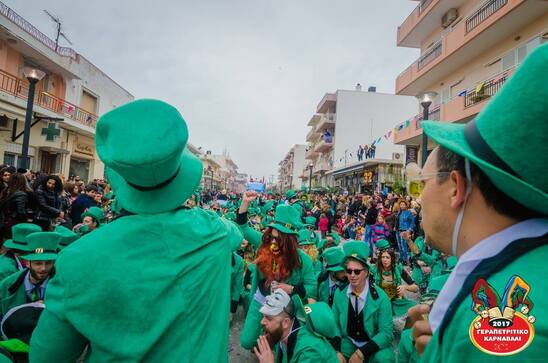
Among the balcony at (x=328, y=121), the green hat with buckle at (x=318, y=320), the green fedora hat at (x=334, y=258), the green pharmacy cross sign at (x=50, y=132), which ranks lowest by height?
the green hat with buckle at (x=318, y=320)

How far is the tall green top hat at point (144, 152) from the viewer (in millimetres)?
→ 1026

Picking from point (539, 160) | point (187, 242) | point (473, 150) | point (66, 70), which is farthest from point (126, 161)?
point (66, 70)

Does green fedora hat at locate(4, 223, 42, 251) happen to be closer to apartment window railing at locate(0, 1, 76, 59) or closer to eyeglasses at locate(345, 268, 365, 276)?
eyeglasses at locate(345, 268, 365, 276)

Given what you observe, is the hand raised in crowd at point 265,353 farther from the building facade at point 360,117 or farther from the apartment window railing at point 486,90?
the building facade at point 360,117

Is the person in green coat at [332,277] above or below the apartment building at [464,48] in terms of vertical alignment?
below

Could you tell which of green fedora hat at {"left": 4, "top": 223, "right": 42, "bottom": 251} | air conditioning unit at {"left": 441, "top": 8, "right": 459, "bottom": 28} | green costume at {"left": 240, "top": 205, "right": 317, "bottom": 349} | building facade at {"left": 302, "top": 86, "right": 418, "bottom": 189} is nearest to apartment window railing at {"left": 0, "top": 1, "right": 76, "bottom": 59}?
green fedora hat at {"left": 4, "top": 223, "right": 42, "bottom": 251}

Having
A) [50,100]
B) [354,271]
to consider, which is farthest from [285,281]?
[50,100]

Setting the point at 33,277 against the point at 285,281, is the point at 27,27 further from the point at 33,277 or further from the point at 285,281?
the point at 285,281

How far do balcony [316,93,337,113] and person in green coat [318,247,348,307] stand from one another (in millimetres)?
35164

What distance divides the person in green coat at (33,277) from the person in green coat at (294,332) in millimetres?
2305

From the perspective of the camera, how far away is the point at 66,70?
54.3 feet

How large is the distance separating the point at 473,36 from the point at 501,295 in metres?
14.6

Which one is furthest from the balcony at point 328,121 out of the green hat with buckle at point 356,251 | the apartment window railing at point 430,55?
the green hat with buckle at point 356,251

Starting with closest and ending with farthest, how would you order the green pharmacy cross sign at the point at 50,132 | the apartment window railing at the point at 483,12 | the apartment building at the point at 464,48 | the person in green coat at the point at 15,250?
the person in green coat at the point at 15,250, the apartment building at the point at 464,48, the apartment window railing at the point at 483,12, the green pharmacy cross sign at the point at 50,132
